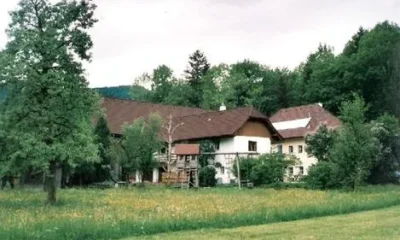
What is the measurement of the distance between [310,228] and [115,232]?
481 cm

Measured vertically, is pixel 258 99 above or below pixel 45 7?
above

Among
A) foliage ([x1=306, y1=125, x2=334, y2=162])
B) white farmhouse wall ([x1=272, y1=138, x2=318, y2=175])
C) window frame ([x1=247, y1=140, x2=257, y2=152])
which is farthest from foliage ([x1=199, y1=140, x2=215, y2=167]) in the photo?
white farmhouse wall ([x1=272, y1=138, x2=318, y2=175])

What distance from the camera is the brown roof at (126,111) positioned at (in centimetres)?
6694

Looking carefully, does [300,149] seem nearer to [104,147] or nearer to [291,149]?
[291,149]

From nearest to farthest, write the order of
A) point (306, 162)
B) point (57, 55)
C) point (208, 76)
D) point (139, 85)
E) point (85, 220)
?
point (85, 220), point (57, 55), point (306, 162), point (208, 76), point (139, 85)

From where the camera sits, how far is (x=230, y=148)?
202ft

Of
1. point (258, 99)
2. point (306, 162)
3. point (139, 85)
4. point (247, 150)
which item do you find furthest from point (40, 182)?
point (139, 85)

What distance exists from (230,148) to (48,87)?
3687cm

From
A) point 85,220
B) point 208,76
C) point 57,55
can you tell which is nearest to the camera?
point 85,220

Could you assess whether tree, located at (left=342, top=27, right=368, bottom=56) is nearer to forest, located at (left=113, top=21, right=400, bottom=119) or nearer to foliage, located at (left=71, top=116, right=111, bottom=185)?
forest, located at (left=113, top=21, right=400, bottom=119)

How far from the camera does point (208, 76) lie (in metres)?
117

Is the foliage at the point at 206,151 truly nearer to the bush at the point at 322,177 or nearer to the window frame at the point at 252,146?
the window frame at the point at 252,146

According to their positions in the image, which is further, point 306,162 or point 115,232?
point 306,162

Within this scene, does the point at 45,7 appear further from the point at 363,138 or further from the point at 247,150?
the point at 247,150
